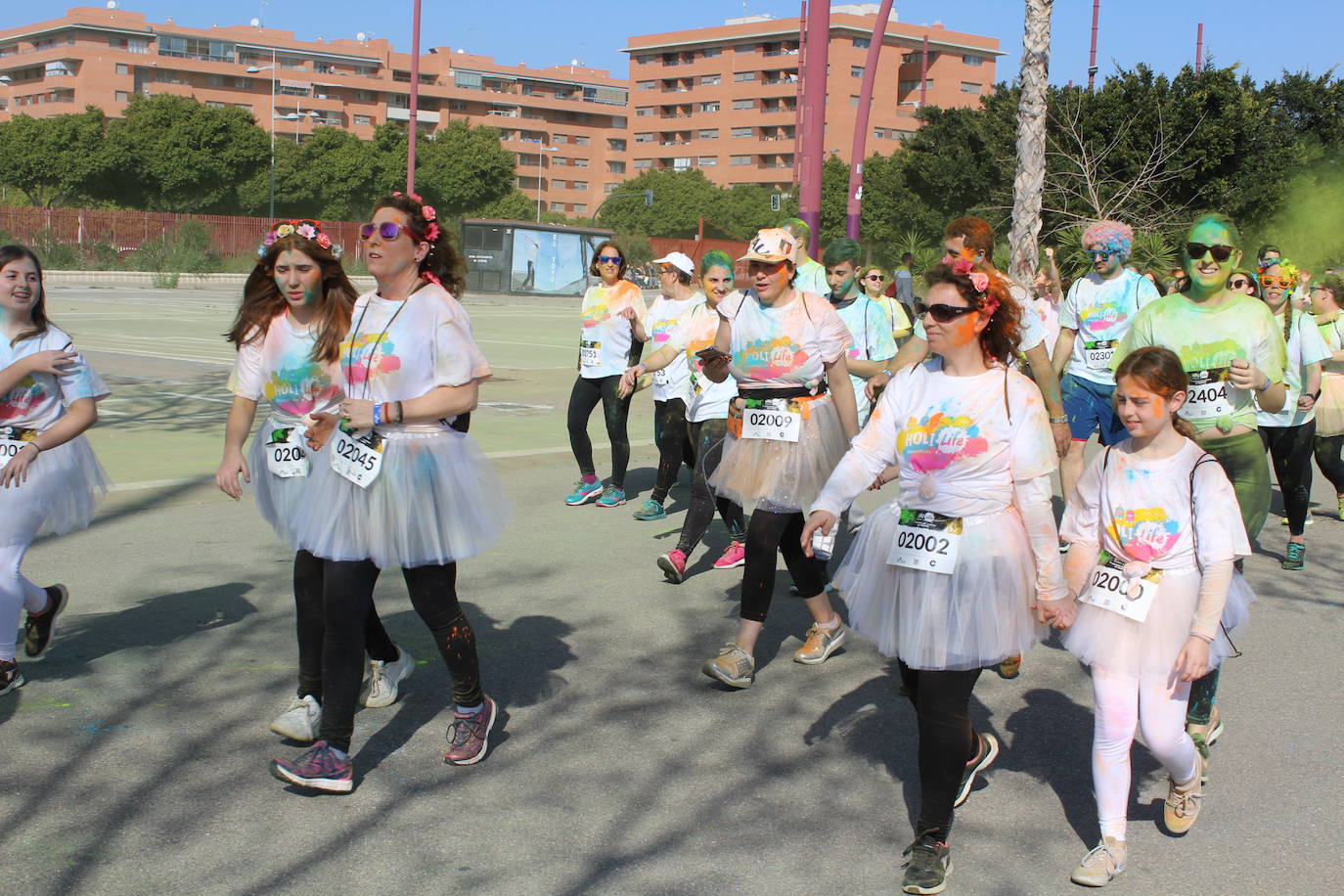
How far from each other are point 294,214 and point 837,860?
81.0 m

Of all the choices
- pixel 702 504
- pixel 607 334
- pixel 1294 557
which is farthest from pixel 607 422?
pixel 1294 557

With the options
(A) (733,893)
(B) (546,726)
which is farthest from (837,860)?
(B) (546,726)

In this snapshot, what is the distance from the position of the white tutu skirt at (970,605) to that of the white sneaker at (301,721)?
1904mm

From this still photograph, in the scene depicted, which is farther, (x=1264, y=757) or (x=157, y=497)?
(x=157, y=497)

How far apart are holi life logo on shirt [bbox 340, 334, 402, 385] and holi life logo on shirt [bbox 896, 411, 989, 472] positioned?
1615 mm

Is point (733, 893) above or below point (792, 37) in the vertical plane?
below

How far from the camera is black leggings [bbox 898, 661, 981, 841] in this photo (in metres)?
3.81

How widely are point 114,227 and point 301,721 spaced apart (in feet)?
152

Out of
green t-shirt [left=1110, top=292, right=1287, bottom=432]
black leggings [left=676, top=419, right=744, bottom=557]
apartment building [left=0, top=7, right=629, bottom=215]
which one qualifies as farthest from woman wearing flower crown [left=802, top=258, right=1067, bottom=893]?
apartment building [left=0, top=7, right=629, bottom=215]

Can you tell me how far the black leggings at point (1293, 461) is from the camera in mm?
8281

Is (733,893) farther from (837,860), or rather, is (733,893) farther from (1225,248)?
(1225,248)

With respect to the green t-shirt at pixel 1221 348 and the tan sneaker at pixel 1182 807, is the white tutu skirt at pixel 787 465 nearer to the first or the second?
the green t-shirt at pixel 1221 348

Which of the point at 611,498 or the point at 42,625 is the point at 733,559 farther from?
the point at 42,625

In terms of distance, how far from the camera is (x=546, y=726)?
496 centimetres
